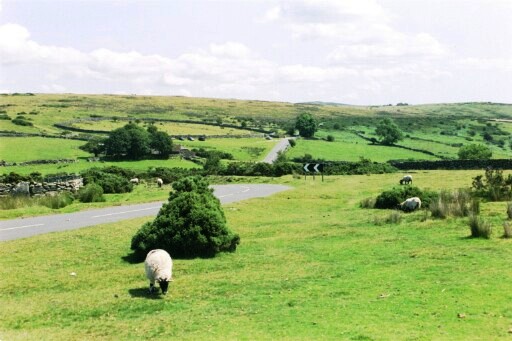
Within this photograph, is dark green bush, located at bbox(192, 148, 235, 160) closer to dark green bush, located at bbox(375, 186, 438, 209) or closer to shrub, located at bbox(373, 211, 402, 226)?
dark green bush, located at bbox(375, 186, 438, 209)

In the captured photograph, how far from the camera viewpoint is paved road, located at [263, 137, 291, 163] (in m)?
96.9

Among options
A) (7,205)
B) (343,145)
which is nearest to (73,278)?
(7,205)

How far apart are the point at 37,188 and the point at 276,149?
67.5 m

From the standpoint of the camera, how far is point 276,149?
11006 centimetres

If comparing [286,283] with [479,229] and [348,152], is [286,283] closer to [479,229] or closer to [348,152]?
[479,229]

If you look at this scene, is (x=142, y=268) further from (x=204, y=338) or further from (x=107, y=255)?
(x=204, y=338)

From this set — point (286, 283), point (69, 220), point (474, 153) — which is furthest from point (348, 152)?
point (286, 283)

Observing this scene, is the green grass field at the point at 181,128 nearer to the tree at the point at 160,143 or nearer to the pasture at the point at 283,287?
the tree at the point at 160,143

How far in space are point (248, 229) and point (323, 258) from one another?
9075 millimetres

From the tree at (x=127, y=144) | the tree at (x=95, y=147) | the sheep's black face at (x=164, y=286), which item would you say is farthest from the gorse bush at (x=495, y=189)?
the tree at (x=95, y=147)

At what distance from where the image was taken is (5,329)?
14.4 meters

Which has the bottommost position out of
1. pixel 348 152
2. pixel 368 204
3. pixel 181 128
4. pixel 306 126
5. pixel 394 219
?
pixel 348 152

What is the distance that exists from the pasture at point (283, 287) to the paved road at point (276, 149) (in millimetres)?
67415

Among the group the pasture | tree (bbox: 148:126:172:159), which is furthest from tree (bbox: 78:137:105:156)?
the pasture
